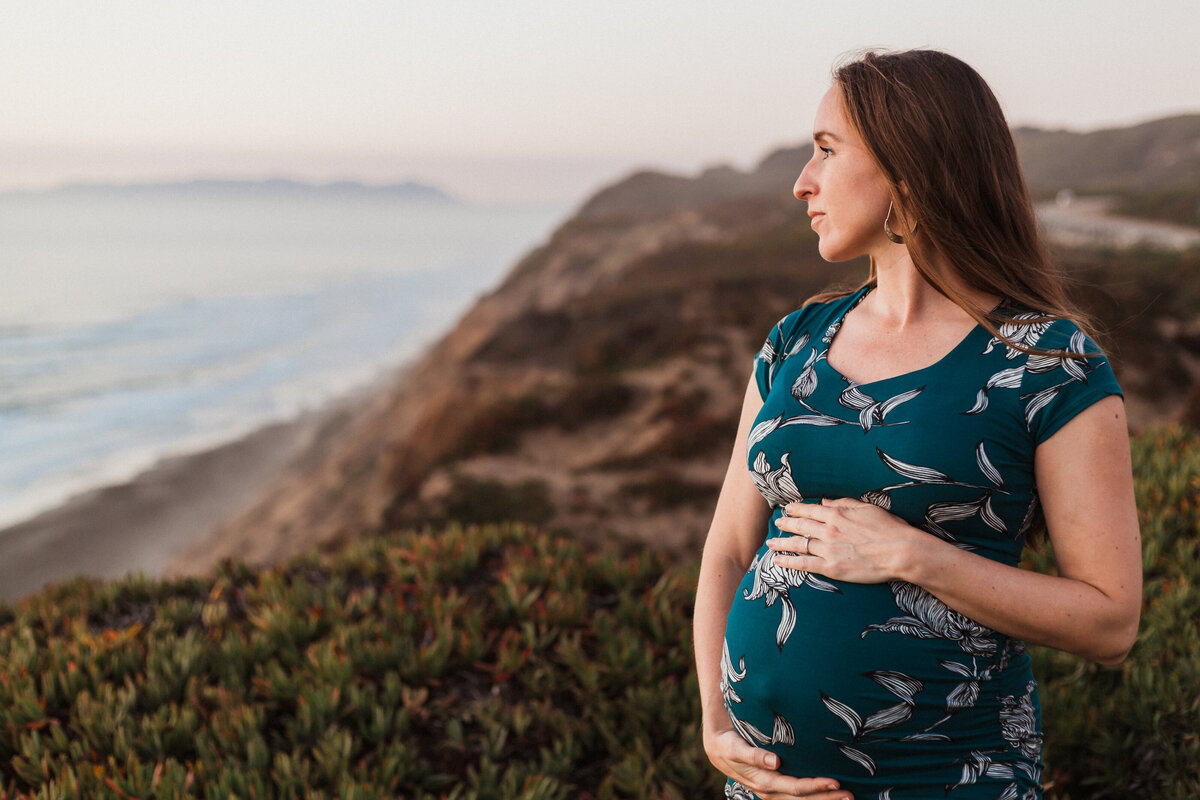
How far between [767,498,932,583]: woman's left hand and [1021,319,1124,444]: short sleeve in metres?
0.33

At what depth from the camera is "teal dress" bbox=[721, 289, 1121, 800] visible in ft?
5.93

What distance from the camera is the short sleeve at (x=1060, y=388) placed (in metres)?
1.75

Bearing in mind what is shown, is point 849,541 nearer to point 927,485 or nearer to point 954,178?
point 927,485

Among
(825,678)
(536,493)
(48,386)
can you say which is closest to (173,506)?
(536,493)

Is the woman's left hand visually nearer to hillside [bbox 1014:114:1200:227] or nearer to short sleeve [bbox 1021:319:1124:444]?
short sleeve [bbox 1021:319:1124:444]

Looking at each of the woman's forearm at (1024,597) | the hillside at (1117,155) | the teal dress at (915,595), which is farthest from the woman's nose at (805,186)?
the hillside at (1117,155)

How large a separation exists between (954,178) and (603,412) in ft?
49.8

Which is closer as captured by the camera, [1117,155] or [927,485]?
[927,485]

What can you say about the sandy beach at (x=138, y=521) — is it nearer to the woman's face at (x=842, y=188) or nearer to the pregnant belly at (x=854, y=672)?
the pregnant belly at (x=854, y=672)

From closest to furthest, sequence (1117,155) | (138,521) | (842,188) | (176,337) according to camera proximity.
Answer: (842,188)
(138,521)
(176,337)
(1117,155)

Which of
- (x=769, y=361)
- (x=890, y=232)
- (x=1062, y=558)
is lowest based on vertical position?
(x=1062, y=558)

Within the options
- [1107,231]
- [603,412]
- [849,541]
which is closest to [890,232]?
[849,541]

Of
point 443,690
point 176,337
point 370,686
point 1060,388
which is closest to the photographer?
point 1060,388

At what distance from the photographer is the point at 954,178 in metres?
1.93
